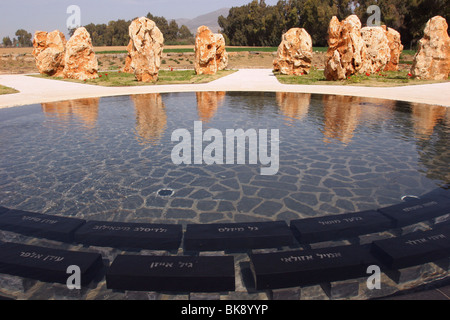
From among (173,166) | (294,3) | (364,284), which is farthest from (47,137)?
(294,3)

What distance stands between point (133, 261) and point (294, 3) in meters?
104

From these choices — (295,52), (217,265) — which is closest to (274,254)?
(217,265)

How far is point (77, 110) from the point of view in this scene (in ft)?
58.5

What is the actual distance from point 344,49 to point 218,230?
29.1m

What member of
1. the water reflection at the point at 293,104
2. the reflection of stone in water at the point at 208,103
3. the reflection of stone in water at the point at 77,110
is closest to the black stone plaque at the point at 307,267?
the water reflection at the point at 293,104

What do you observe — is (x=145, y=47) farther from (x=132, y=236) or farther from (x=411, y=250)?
(x=411, y=250)

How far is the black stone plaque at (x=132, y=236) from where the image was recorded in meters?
5.14
